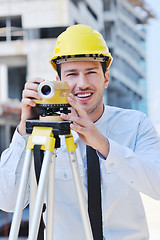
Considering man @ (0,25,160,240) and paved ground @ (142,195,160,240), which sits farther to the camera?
paved ground @ (142,195,160,240)

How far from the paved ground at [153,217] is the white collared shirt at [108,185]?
78.8 inches

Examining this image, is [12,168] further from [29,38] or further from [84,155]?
[29,38]

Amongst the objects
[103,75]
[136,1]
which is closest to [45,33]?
[136,1]

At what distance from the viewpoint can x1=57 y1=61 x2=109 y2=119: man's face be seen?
188 cm

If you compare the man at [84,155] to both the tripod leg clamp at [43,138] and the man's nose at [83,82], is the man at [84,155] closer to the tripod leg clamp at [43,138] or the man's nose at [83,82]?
the man's nose at [83,82]

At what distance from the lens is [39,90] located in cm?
147

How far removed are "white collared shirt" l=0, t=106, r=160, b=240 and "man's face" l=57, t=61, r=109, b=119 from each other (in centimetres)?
19

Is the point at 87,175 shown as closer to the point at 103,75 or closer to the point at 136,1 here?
the point at 103,75

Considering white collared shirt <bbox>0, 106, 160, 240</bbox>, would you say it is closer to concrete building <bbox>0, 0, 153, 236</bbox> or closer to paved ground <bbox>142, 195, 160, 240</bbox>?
paved ground <bbox>142, 195, 160, 240</bbox>

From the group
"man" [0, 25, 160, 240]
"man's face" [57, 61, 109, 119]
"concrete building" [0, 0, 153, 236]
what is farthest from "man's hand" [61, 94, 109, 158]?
"concrete building" [0, 0, 153, 236]

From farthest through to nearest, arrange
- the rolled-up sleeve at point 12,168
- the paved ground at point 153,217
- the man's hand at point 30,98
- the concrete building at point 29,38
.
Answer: the concrete building at point 29,38 → the paved ground at point 153,217 → the rolled-up sleeve at point 12,168 → the man's hand at point 30,98

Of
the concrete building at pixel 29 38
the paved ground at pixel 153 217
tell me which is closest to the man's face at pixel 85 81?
the paved ground at pixel 153 217

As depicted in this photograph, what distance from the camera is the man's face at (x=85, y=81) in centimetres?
188

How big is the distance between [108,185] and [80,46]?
780 millimetres
